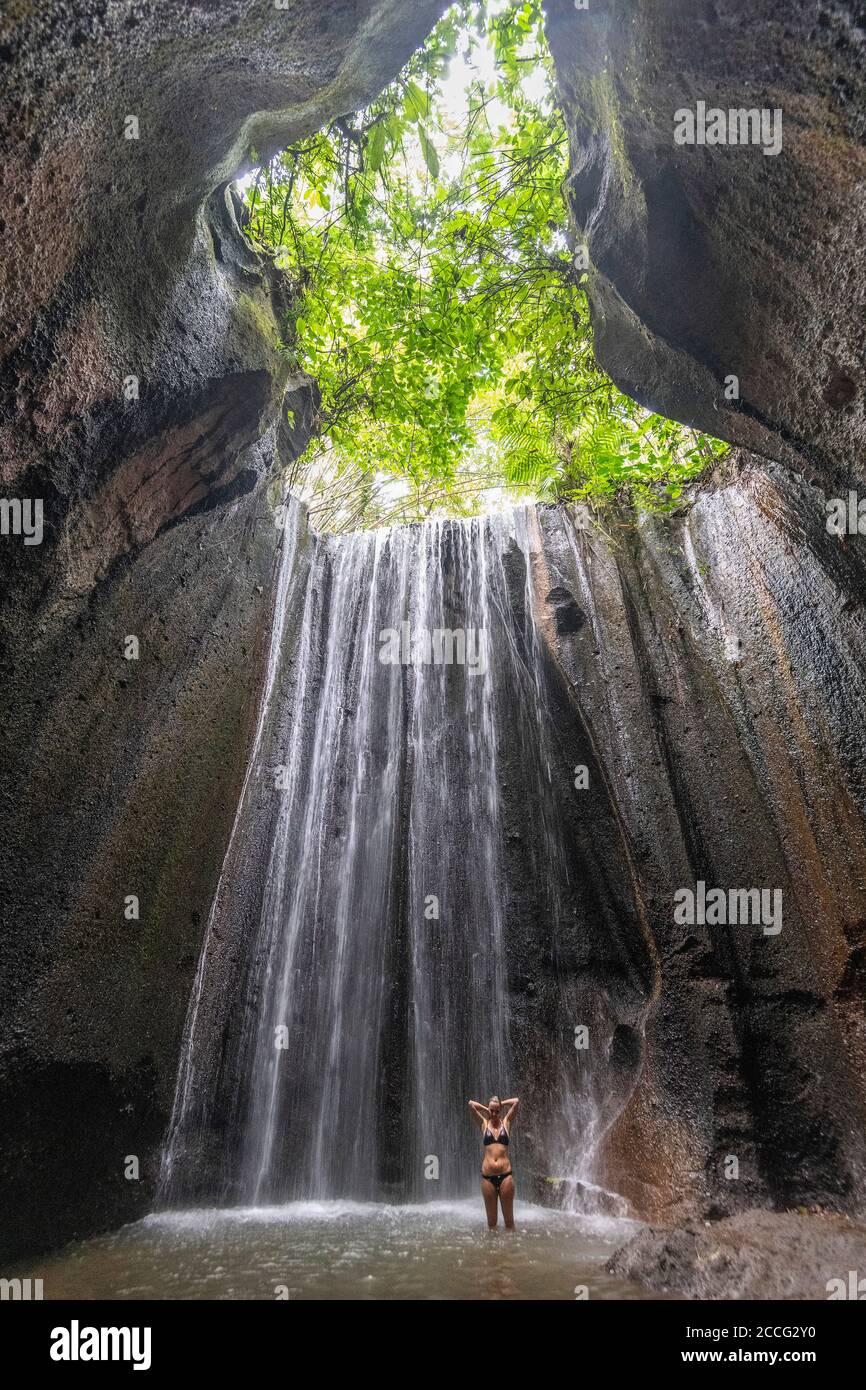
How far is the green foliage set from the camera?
6.49m

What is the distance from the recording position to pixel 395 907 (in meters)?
8.80

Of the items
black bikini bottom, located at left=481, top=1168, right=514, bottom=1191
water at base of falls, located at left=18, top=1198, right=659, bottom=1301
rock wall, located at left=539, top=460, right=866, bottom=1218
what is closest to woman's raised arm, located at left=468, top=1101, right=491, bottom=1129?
black bikini bottom, located at left=481, top=1168, right=514, bottom=1191

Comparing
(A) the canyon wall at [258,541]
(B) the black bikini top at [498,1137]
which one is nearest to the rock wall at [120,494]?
(A) the canyon wall at [258,541]

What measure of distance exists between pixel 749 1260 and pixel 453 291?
8.62 m

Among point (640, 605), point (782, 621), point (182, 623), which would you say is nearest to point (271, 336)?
point (182, 623)

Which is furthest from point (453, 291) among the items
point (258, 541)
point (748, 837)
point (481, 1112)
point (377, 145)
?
point (481, 1112)

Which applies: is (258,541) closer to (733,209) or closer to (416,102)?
(416,102)

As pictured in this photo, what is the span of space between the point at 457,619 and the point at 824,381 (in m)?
6.22

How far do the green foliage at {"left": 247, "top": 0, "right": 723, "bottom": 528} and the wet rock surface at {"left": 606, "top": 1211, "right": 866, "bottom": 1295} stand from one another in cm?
711

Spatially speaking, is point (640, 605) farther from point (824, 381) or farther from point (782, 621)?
point (824, 381)

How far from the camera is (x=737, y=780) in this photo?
7.19 m

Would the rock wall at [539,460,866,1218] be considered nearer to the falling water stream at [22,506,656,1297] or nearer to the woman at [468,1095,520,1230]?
the falling water stream at [22,506,656,1297]

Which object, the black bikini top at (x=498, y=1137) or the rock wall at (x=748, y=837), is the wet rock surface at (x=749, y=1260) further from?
the black bikini top at (x=498, y=1137)

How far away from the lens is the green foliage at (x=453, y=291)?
6.49 metres
